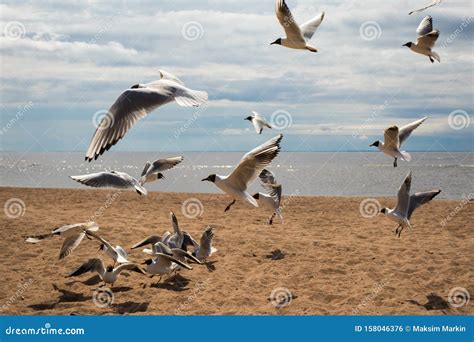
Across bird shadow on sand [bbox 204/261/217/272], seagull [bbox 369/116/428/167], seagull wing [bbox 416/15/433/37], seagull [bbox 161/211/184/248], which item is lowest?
bird shadow on sand [bbox 204/261/217/272]

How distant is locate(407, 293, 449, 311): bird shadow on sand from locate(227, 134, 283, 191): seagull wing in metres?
2.97

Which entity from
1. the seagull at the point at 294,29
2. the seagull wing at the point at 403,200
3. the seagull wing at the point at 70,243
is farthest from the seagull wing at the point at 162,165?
the seagull wing at the point at 403,200

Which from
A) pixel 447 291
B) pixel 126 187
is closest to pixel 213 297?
pixel 126 187

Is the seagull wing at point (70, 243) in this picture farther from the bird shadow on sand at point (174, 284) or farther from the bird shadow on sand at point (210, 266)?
the bird shadow on sand at point (210, 266)

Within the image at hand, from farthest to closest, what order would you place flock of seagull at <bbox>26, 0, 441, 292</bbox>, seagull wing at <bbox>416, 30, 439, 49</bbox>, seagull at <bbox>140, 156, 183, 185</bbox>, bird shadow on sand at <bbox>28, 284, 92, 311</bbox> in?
seagull wing at <bbox>416, 30, 439, 49</bbox>
seagull at <bbox>140, 156, 183, 185</bbox>
bird shadow on sand at <bbox>28, 284, 92, 311</bbox>
flock of seagull at <bbox>26, 0, 441, 292</bbox>

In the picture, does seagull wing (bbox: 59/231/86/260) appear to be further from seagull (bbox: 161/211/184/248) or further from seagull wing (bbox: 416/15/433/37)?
seagull wing (bbox: 416/15/433/37)

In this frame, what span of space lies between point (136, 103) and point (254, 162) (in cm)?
145

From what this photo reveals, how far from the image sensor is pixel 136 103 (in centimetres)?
621

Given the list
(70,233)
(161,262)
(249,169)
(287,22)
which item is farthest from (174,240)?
(287,22)

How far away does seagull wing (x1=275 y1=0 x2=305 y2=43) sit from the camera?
24.5ft

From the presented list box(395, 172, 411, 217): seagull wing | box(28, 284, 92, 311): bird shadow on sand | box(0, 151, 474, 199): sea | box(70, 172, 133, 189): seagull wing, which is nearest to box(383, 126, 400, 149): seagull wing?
box(395, 172, 411, 217): seagull wing

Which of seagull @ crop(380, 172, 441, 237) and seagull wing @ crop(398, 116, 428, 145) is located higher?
seagull wing @ crop(398, 116, 428, 145)

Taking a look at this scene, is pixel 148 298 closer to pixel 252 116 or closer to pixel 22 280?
pixel 22 280

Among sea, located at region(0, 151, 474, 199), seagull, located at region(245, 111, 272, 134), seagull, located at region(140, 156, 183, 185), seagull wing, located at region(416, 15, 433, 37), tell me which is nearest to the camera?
seagull, located at region(140, 156, 183, 185)
